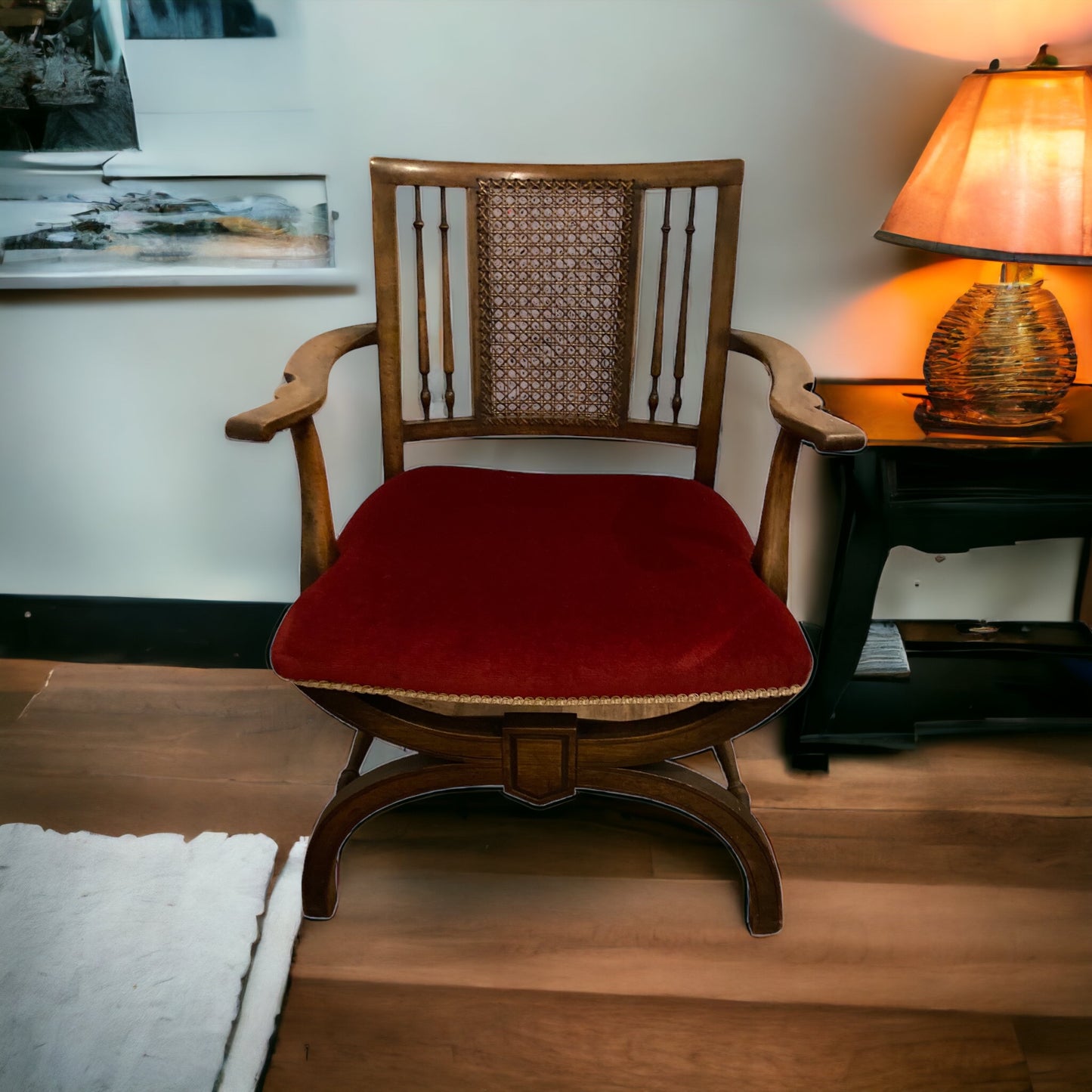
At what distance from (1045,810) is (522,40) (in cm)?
156

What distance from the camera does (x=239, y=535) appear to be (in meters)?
1.84

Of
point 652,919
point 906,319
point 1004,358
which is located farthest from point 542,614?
point 906,319

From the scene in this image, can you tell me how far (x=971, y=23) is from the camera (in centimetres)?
142

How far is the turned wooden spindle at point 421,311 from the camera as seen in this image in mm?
1330

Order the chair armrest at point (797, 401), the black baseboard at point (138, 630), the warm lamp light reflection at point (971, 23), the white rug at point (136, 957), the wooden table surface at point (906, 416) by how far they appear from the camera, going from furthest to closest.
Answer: the black baseboard at point (138, 630)
the warm lamp light reflection at point (971, 23)
the wooden table surface at point (906, 416)
the white rug at point (136, 957)
the chair armrest at point (797, 401)

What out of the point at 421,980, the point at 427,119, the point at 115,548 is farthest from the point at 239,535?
the point at 421,980

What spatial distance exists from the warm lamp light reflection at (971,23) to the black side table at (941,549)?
55 cm

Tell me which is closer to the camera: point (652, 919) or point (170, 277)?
point (652, 919)

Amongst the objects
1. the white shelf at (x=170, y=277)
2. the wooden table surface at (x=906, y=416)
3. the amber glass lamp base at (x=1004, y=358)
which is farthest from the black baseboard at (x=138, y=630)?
the amber glass lamp base at (x=1004, y=358)

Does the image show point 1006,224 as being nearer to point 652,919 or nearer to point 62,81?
point 652,919

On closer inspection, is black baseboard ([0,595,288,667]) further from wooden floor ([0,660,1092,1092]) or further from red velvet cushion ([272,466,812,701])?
red velvet cushion ([272,466,812,701])

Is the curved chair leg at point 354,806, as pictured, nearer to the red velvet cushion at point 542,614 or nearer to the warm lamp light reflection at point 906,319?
the red velvet cushion at point 542,614

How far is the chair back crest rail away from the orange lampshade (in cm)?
31

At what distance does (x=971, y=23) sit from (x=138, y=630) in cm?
194
